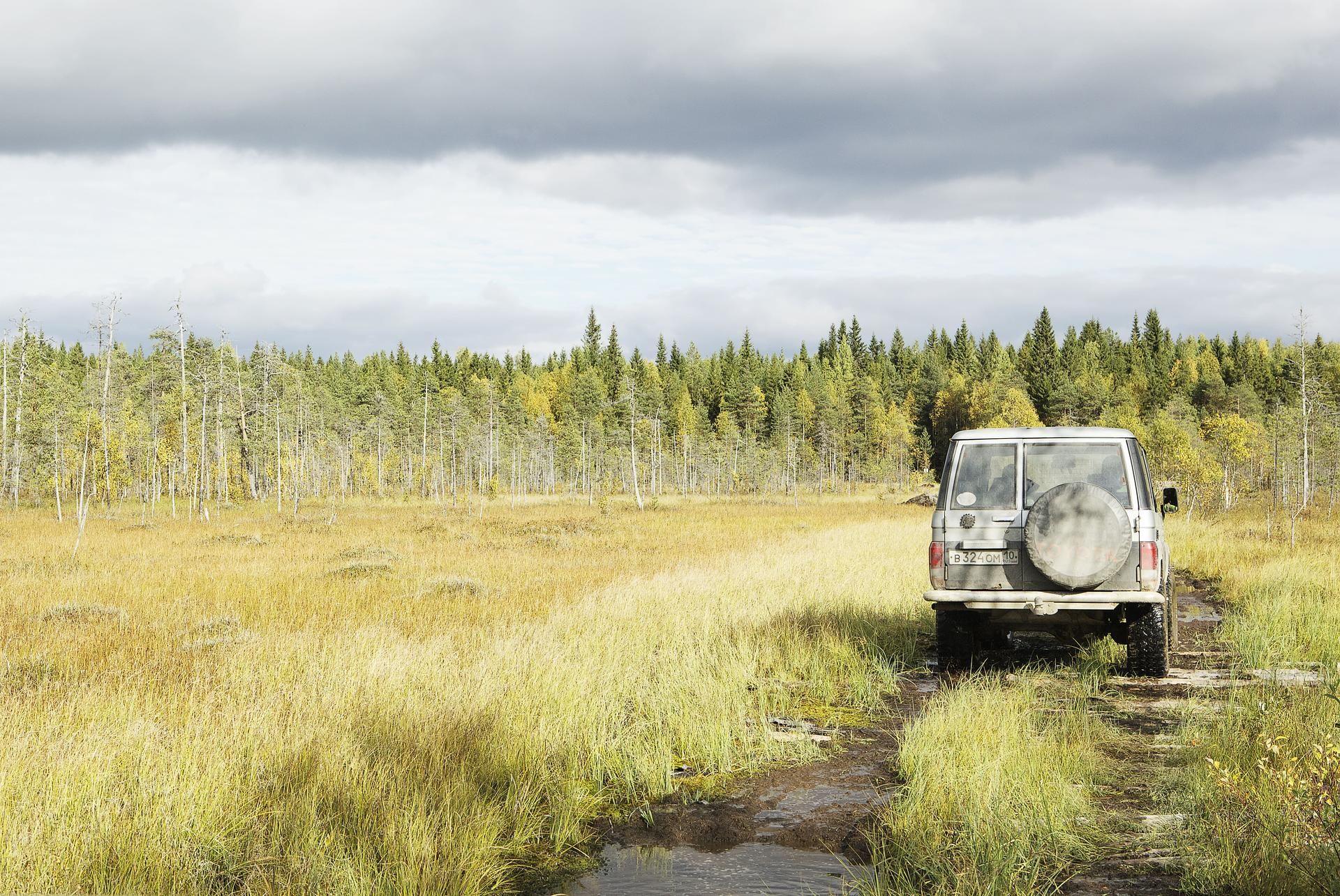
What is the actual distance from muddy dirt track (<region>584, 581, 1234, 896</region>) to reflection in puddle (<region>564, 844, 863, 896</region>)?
107 millimetres

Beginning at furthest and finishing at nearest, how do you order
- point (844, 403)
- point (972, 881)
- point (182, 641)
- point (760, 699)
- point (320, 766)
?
point (844, 403)
point (182, 641)
point (760, 699)
point (320, 766)
point (972, 881)

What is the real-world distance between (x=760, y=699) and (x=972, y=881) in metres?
4.23

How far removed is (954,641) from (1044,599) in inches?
48.4

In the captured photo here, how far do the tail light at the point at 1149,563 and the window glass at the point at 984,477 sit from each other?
3.97ft

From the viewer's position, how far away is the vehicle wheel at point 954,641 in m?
9.34

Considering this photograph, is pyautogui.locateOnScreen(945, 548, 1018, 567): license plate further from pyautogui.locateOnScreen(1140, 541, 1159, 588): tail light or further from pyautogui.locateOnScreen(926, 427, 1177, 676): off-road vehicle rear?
pyautogui.locateOnScreen(1140, 541, 1159, 588): tail light

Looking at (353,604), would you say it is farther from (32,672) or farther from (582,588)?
(32,672)

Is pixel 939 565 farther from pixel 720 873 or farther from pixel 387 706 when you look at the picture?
pixel 387 706

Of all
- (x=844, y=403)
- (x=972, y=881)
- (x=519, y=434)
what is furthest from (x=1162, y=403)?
(x=972, y=881)

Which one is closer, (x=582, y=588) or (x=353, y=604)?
(x=353, y=604)

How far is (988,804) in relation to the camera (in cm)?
493

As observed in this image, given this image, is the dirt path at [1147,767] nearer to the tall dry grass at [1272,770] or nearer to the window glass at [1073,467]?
the tall dry grass at [1272,770]

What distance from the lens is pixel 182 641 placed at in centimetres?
1108

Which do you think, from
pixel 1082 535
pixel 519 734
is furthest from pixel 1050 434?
pixel 519 734
